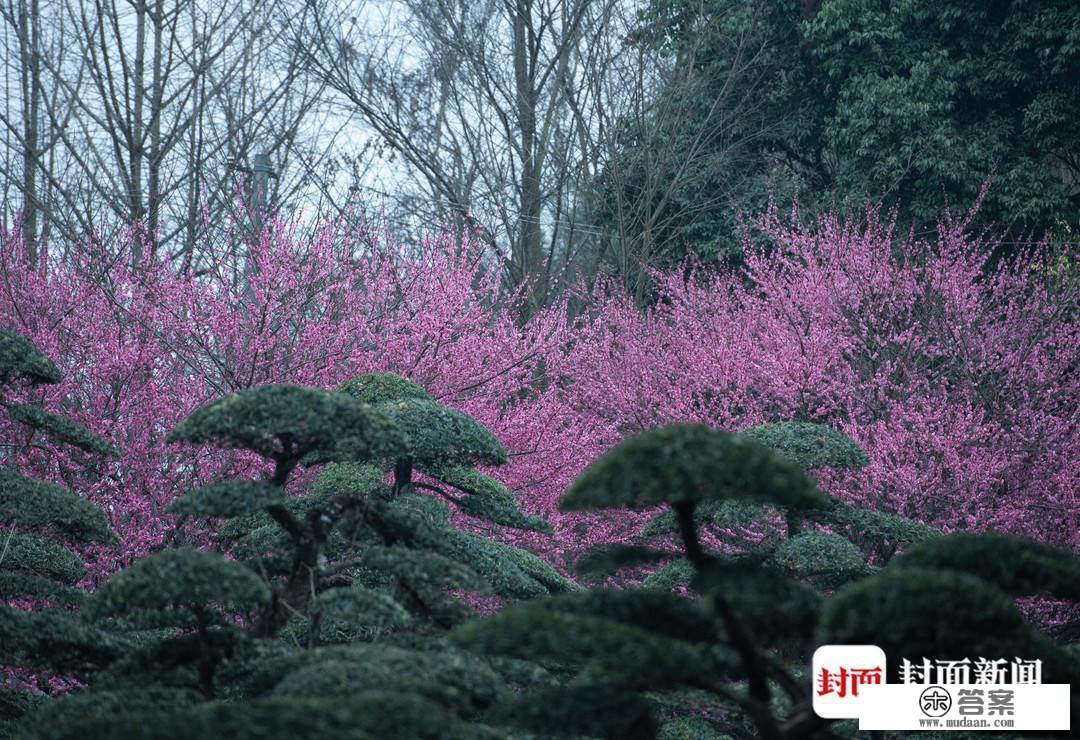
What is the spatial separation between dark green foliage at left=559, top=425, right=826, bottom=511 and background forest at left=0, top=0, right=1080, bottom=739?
1cm

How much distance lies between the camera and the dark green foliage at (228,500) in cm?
331

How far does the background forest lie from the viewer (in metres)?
2.59

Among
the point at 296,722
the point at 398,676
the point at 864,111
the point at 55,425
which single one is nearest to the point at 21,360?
the point at 55,425

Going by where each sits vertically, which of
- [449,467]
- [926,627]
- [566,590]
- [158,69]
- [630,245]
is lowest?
[566,590]

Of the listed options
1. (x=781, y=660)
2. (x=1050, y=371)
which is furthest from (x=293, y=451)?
(x=1050, y=371)

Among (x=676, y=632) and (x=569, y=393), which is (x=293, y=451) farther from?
(x=569, y=393)

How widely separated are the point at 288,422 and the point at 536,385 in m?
7.89

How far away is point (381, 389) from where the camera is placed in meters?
5.18

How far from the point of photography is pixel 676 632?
2.58 meters

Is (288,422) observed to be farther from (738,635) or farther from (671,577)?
(671,577)

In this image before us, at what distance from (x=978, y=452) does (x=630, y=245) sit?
6452 mm

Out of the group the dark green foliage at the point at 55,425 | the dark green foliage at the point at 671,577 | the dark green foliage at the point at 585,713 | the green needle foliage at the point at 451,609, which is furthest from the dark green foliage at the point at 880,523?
the dark green foliage at the point at 55,425

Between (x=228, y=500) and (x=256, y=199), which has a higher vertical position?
(x=256, y=199)

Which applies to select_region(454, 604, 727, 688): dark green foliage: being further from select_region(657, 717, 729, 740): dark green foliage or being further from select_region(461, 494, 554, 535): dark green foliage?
select_region(657, 717, 729, 740): dark green foliage
